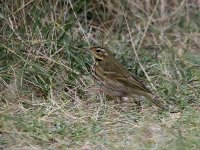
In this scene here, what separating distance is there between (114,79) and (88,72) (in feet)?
2.26

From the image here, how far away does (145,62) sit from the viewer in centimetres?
859

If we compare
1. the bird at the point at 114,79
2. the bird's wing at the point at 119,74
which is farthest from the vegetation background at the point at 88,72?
the bird's wing at the point at 119,74

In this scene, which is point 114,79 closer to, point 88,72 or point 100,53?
point 100,53

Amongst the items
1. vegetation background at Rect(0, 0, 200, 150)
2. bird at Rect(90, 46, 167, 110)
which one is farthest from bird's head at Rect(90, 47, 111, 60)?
vegetation background at Rect(0, 0, 200, 150)

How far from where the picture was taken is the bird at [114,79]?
7.27m

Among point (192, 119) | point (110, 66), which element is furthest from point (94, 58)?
point (192, 119)

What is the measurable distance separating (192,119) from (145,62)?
1.93 m

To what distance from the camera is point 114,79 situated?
24.5 feet

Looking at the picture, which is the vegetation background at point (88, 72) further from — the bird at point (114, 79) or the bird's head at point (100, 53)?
the bird's head at point (100, 53)

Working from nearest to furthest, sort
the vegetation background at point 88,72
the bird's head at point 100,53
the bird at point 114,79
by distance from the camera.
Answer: the vegetation background at point 88,72, the bird at point 114,79, the bird's head at point 100,53

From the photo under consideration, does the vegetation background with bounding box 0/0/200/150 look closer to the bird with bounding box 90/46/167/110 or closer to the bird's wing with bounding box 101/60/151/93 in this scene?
the bird with bounding box 90/46/167/110

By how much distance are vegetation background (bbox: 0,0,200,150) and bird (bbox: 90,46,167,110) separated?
0.13 metres

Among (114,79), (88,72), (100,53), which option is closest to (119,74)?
(114,79)

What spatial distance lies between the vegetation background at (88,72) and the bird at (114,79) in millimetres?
135
